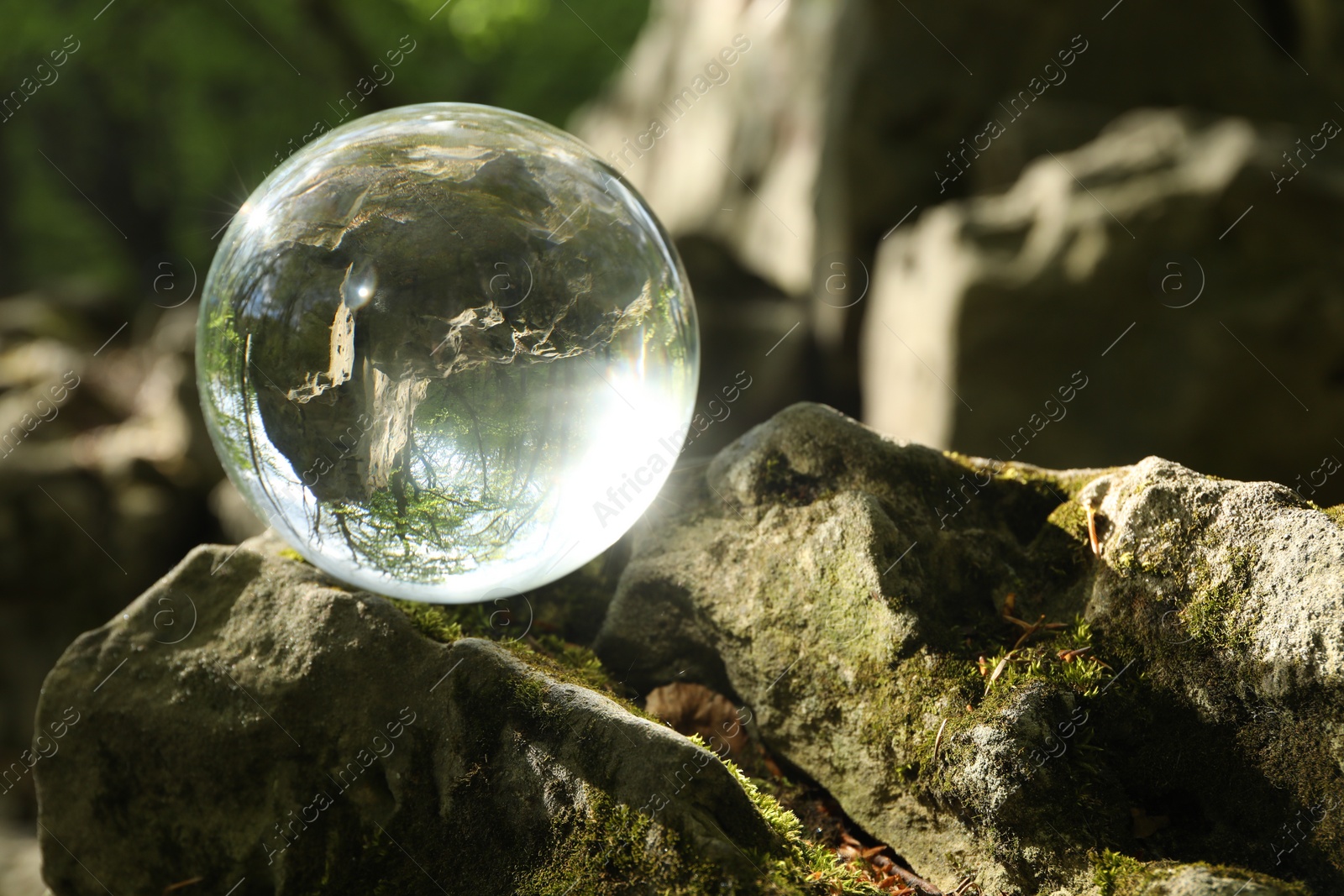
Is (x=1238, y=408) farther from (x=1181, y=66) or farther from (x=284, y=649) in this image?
(x=284, y=649)

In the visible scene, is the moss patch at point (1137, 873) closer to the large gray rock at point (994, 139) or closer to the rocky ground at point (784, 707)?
the rocky ground at point (784, 707)

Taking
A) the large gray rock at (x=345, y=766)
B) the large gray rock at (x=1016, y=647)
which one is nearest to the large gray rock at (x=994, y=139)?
the large gray rock at (x=1016, y=647)

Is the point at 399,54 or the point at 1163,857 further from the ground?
the point at 399,54

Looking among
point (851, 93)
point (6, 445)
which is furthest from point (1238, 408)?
point (6, 445)

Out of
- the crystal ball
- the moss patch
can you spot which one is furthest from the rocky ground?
the crystal ball

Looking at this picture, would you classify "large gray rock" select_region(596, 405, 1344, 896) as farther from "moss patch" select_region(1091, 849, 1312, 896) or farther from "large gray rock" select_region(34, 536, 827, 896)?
"large gray rock" select_region(34, 536, 827, 896)

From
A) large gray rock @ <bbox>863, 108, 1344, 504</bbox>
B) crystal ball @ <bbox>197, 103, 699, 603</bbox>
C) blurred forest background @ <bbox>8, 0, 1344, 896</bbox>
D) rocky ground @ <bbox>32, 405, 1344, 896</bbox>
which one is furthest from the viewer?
blurred forest background @ <bbox>8, 0, 1344, 896</bbox>

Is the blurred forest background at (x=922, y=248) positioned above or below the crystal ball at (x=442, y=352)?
below
